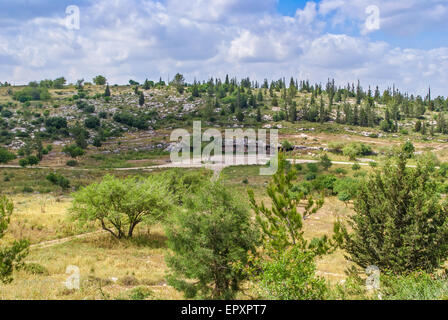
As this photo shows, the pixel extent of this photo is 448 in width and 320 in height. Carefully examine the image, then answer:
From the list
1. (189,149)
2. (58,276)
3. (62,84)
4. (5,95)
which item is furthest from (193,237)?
(62,84)

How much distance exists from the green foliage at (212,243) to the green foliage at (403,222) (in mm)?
5083

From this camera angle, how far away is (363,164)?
196ft

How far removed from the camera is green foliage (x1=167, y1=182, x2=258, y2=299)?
10.7 meters

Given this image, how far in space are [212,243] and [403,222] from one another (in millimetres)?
7073

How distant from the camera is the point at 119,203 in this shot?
2291 cm

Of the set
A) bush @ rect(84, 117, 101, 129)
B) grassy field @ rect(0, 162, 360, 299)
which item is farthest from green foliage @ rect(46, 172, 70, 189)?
bush @ rect(84, 117, 101, 129)

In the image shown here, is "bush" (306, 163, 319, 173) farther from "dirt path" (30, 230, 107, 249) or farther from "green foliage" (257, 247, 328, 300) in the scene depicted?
"green foliage" (257, 247, 328, 300)

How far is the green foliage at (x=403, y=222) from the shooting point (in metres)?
11.7

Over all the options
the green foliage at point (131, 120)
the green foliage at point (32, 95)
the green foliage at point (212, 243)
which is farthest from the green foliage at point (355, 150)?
the green foliage at point (32, 95)

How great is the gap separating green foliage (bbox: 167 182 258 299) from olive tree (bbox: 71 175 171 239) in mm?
11828

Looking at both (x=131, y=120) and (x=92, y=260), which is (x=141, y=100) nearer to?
(x=131, y=120)

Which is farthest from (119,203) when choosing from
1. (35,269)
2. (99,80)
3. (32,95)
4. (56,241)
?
(99,80)

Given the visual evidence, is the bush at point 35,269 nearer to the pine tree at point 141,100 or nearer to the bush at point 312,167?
the bush at point 312,167
